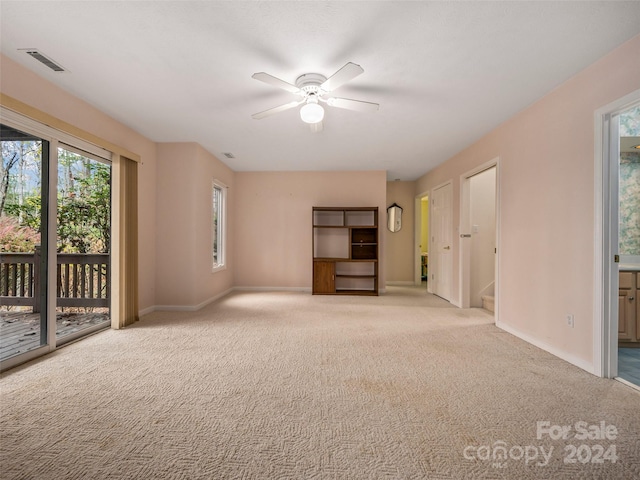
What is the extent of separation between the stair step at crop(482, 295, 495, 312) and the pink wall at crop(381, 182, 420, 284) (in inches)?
99.2

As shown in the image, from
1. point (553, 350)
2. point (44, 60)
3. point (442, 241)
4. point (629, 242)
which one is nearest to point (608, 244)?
point (553, 350)

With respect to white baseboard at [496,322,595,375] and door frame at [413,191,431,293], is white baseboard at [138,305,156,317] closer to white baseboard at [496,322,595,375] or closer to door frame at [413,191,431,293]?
white baseboard at [496,322,595,375]

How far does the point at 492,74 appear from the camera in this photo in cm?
259

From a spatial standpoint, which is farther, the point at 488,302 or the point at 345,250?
the point at 345,250

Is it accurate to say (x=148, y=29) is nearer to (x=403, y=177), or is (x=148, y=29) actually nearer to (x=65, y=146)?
(x=65, y=146)

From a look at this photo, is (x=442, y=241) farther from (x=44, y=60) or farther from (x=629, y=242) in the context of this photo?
(x=44, y=60)

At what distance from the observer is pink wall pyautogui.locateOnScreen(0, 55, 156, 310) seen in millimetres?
2500

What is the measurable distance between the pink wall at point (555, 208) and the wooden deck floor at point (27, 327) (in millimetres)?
4922

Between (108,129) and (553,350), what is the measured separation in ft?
17.7

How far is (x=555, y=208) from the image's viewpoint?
9.43 ft

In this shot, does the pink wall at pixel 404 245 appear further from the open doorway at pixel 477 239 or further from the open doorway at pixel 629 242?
the open doorway at pixel 629 242

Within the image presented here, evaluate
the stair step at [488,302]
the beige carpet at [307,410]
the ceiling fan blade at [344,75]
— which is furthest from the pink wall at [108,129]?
the stair step at [488,302]

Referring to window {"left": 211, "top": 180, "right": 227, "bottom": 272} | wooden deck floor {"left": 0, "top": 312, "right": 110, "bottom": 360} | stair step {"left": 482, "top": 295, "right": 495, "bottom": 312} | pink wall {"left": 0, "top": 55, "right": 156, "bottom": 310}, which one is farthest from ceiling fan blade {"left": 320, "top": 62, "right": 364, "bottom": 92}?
stair step {"left": 482, "top": 295, "right": 495, "bottom": 312}

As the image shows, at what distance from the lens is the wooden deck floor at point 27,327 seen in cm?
284
